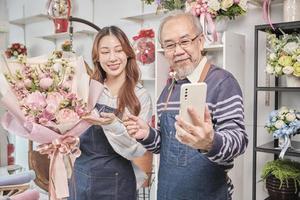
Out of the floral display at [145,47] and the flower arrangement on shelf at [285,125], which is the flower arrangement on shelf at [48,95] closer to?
the flower arrangement on shelf at [285,125]

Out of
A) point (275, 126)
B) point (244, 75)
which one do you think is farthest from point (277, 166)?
point (244, 75)

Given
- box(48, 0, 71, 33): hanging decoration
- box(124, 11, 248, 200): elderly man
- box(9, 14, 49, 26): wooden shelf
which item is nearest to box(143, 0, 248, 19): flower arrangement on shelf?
box(124, 11, 248, 200): elderly man

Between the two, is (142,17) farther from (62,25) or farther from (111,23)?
(62,25)

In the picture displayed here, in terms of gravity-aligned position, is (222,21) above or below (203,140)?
above

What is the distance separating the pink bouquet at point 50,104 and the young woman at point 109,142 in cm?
48

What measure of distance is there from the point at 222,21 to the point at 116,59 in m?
0.86

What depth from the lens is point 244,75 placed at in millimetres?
2242

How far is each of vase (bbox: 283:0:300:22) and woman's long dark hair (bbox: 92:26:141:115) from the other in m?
0.91

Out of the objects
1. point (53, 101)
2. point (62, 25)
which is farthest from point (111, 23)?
point (53, 101)

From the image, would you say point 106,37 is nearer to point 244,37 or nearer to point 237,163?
point 244,37

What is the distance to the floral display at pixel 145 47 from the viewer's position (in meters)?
2.44

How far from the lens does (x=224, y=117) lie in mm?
1111

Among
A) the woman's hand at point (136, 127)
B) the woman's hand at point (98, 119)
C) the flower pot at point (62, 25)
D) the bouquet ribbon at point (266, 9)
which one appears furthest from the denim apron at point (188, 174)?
the flower pot at point (62, 25)

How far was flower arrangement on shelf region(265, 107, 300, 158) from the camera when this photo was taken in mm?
1784
